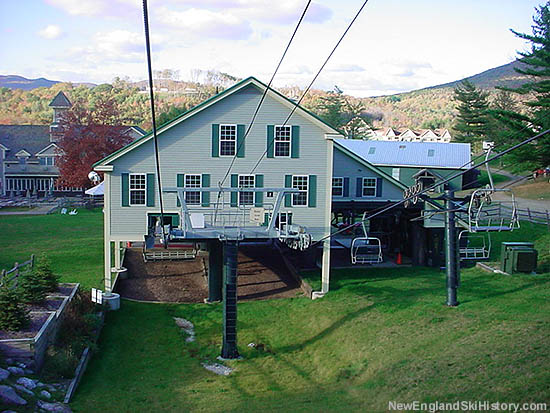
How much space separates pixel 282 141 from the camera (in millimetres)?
26359

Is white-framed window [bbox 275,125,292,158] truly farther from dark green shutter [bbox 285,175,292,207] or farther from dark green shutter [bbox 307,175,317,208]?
dark green shutter [bbox 307,175,317,208]

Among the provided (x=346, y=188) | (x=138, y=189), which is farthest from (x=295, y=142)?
(x=138, y=189)

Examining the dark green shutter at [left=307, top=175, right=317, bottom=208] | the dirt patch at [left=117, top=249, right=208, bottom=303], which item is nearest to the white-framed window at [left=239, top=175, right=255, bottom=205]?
the dark green shutter at [left=307, top=175, right=317, bottom=208]

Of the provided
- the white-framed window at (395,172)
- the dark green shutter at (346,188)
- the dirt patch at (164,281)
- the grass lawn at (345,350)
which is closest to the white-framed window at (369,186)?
the dark green shutter at (346,188)

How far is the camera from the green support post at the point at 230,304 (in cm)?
1955

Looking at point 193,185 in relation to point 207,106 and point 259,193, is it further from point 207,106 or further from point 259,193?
point 207,106

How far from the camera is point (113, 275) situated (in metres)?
29.2

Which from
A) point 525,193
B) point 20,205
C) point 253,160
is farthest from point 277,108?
point 20,205

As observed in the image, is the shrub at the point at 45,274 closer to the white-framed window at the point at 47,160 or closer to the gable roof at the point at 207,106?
the gable roof at the point at 207,106

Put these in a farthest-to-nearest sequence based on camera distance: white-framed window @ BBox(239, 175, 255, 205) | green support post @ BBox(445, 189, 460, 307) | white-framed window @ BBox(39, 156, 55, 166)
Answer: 1. white-framed window @ BBox(39, 156, 55, 166)
2. white-framed window @ BBox(239, 175, 255, 205)
3. green support post @ BBox(445, 189, 460, 307)

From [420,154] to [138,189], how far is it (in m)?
26.6

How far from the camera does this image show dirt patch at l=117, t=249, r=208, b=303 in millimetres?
27219

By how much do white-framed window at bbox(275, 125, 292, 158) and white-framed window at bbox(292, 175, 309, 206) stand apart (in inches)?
45.5

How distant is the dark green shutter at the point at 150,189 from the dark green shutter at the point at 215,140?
2.95 metres
